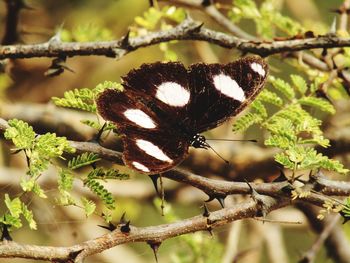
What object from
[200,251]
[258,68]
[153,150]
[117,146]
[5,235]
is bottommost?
[200,251]

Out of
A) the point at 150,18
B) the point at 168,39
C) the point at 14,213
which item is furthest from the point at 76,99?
the point at 150,18

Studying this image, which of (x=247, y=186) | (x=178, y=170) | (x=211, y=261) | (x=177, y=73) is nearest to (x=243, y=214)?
(x=247, y=186)

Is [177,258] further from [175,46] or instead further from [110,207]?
[175,46]

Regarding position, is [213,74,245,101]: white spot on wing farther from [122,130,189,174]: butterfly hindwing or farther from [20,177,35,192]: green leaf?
[20,177,35,192]: green leaf

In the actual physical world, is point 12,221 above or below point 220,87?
below

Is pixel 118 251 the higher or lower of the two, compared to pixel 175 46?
lower

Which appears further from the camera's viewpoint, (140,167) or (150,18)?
(150,18)

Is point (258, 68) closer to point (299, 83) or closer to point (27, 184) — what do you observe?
Answer: point (299, 83)
